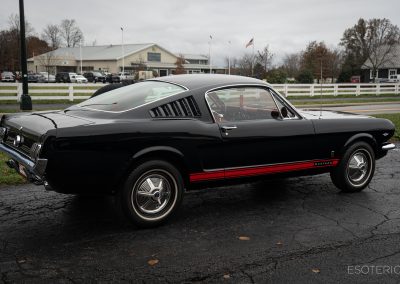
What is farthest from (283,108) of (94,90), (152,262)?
(94,90)

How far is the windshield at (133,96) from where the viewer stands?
15.7 feet

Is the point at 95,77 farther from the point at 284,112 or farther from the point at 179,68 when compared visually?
the point at 284,112

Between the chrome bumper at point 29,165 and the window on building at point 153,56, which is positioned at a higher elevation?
the window on building at point 153,56

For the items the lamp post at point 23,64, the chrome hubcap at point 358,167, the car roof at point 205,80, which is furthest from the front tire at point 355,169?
the lamp post at point 23,64

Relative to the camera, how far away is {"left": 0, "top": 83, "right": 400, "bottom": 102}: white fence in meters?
21.9

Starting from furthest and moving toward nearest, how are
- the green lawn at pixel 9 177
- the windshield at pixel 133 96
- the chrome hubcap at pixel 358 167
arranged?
the green lawn at pixel 9 177 < the chrome hubcap at pixel 358 167 < the windshield at pixel 133 96

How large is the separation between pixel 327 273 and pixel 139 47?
276 ft

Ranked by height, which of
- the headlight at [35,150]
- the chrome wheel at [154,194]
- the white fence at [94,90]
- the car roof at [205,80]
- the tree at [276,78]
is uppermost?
the tree at [276,78]

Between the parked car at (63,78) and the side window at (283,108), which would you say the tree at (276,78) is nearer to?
the parked car at (63,78)

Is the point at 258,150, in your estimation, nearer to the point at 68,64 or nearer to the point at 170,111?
the point at 170,111

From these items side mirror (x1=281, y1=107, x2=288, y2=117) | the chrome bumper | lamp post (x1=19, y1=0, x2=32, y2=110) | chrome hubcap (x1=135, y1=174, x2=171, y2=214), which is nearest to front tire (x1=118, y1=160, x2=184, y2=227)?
chrome hubcap (x1=135, y1=174, x2=171, y2=214)

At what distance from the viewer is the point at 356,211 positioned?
208 inches

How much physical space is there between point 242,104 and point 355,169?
1.92 metres

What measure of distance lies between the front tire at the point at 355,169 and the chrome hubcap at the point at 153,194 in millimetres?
2440
